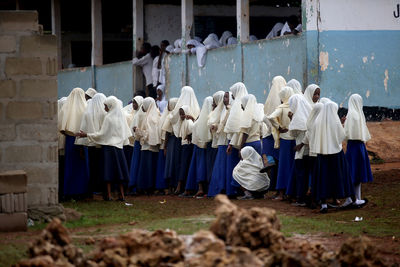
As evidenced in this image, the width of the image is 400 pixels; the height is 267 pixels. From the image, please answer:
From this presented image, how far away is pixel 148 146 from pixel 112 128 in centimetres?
184

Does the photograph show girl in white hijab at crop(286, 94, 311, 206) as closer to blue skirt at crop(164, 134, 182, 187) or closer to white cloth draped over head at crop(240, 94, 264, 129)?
white cloth draped over head at crop(240, 94, 264, 129)

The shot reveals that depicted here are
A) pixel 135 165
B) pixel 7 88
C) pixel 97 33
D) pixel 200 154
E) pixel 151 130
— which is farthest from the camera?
pixel 97 33

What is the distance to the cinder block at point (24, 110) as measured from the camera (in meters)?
9.69

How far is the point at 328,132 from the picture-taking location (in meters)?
10.7

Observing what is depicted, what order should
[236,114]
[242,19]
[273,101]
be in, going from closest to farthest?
[236,114]
[273,101]
[242,19]

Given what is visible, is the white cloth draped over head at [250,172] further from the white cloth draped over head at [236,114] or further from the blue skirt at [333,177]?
the blue skirt at [333,177]

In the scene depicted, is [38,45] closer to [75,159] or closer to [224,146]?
[75,159]

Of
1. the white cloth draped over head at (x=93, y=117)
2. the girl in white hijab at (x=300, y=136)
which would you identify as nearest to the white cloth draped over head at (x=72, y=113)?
the white cloth draped over head at (x=93, y=117)

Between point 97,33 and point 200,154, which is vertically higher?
point 97,33

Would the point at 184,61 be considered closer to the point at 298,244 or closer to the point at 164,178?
the point at 164,178

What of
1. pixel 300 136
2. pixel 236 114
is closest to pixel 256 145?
pixel 236 114

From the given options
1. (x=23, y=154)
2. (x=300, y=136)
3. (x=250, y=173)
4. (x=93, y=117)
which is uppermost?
(x=93, y=117)

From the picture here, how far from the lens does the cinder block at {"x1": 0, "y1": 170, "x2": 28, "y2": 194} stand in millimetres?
9062

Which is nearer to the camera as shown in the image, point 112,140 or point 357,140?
point 357,140
